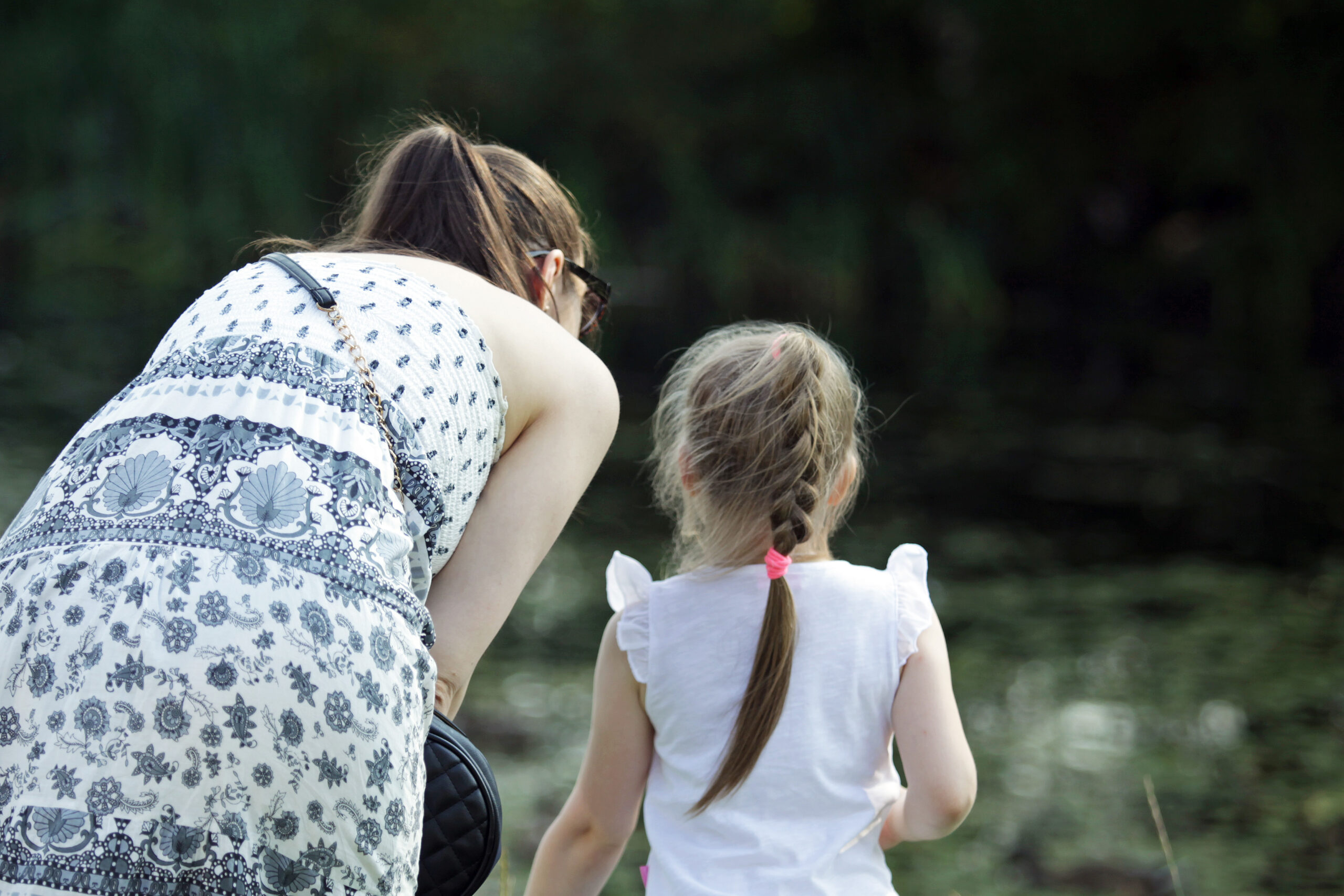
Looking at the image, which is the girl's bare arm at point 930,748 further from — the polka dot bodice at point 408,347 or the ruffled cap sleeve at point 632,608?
the polka dot bodice at point 408,347

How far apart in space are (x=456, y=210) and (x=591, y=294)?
0.25m

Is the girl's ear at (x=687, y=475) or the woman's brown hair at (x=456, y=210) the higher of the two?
the woman's brown hair at (x=456, y=210)

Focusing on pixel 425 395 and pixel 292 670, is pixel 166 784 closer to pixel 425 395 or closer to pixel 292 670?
pixel 292 670

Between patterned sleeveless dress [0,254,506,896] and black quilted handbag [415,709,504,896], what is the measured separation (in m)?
0.10

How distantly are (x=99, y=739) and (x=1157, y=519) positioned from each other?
5445 mm

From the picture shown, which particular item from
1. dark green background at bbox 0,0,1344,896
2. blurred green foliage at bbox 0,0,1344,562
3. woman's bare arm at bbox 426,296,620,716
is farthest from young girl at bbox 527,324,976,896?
blurred green foliage at bbox 0,0,1344,562

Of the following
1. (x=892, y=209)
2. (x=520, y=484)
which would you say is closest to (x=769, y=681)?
(x=520, y=484)

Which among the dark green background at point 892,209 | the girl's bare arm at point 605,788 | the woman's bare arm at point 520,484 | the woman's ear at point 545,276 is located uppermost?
the woman's ear at point 545,276

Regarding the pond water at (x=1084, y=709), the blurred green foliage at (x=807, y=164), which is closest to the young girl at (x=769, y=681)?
the pond water at (x=1084, y=709)

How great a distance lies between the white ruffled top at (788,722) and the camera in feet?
4.11

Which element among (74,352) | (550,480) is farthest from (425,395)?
(74,352)

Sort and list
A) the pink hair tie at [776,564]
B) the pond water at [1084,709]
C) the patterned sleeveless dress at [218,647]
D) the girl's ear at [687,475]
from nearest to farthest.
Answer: the patterned sleeveless dress at [218,647] < the pink hair tie at [776,564] < the girl's ear at [687,475] < the pond water at [1084,709]

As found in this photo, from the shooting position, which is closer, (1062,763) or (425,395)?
(425,395)

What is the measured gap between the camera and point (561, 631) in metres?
4.38
